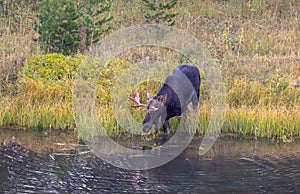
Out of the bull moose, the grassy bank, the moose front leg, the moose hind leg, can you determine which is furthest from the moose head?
the moose hind leg

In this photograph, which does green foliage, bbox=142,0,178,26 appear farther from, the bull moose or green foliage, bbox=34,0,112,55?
the bull moose

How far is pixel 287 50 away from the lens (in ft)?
46.5

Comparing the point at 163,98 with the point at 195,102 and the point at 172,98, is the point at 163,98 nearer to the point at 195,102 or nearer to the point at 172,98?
the point at 172,98

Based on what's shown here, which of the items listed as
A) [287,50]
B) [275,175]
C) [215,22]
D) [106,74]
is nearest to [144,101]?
[106,74]

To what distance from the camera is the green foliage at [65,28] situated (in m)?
11.9

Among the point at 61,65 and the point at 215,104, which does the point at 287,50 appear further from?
the point at 61,65

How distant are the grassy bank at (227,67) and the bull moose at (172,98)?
43 cm

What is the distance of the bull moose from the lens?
29.4 ft

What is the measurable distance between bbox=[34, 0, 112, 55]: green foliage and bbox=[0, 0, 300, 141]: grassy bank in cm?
80

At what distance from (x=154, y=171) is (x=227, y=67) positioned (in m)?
5.59

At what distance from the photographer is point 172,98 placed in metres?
9.48

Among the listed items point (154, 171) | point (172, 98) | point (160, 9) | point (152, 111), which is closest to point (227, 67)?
point (160, 9)

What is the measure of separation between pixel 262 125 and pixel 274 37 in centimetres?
600

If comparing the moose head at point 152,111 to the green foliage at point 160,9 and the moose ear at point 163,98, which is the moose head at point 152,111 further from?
the green foliage at point 160,9
